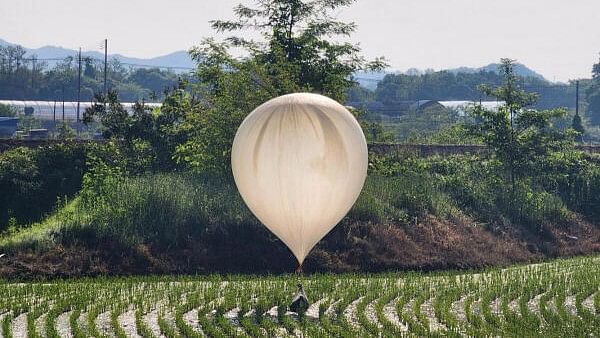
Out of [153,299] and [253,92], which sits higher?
[253,92]

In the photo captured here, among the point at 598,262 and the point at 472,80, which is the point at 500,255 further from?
the point at 472,80

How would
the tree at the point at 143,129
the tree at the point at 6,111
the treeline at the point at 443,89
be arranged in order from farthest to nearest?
the treeline at the point at 443,89
the tree at the point at 6,111
the tree at the point at 143,129

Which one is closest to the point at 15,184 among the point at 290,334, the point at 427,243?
the point at 427,243

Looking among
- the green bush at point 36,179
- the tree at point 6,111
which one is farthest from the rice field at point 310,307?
the tree at point 6,111

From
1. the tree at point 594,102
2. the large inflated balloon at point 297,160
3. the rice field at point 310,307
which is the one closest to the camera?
the large inflated balloon at point 297,160

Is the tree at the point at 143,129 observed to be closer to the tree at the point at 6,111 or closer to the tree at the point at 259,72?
the tree at the point at 259,72

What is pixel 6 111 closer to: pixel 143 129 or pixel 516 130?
pixel 143 129
